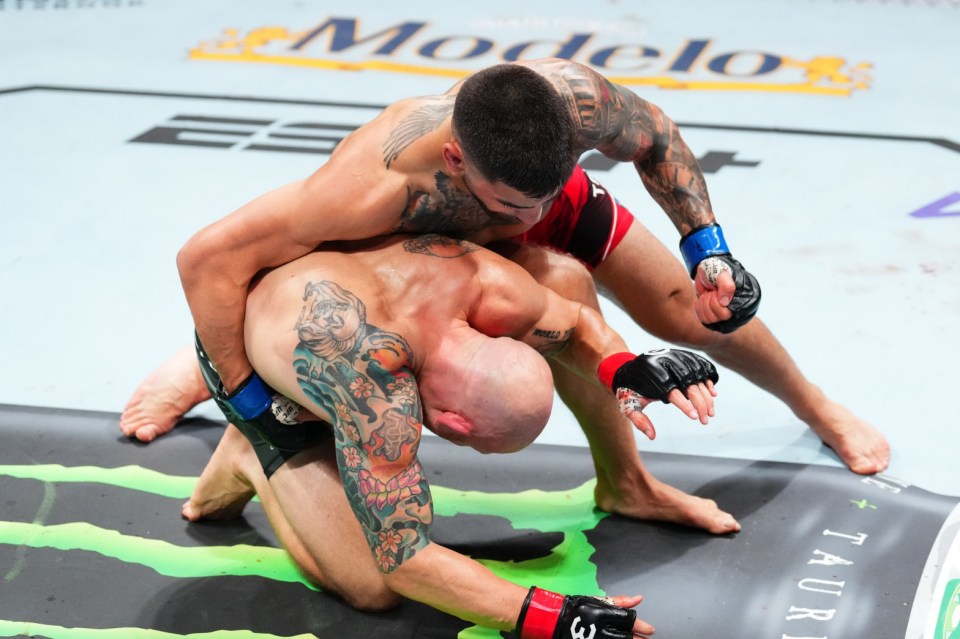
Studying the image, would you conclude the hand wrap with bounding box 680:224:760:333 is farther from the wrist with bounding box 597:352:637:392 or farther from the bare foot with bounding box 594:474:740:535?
the bare foot with bounding box 594:474:740:535

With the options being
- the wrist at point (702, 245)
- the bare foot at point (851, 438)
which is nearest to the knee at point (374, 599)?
the wrist at point (702, 245)

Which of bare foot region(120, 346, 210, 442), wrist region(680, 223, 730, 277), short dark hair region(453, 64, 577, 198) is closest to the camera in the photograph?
short dark hair region(453, 64, 577, 198)

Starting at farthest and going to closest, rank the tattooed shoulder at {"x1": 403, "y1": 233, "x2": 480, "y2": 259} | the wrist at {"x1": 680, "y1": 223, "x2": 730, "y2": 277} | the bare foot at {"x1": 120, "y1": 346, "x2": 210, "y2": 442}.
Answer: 1. the bare foot at {"x1": 120, "y1": 346, "x2": 210, "y2": 442}
2. the wrist at {"x1": 680, "y1": 223, "x2": 730, "y2": 277}
3. the tattooed shoulder at {"x1": 403, "y1": 233, "x2": 480, "y2": 259}

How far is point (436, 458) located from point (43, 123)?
3225 mm

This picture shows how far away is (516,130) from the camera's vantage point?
2119 millimetres

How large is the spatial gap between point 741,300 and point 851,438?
0.75 meters

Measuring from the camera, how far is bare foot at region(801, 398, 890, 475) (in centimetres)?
297

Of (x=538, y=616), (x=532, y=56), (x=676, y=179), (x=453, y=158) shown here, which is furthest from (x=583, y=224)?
(x=532, y=56)

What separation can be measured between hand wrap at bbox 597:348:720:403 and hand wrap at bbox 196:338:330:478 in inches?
27.6

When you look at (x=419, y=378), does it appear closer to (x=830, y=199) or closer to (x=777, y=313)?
(x=777, y=313)

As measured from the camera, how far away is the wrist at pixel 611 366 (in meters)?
2.39

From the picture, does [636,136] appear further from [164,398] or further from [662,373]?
[164,398]

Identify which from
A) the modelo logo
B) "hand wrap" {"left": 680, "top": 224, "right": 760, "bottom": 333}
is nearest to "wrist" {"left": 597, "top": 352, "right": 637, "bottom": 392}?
"hand wrap" {"left": 680, "top": 224, "right": 760, "bottom": 333}

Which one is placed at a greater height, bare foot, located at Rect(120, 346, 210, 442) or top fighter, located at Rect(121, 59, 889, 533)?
top fighter, located at Rect(121, 59, 889, 533)
